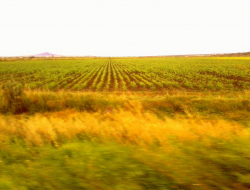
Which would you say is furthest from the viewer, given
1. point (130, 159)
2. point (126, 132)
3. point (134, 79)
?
point (134, 79)

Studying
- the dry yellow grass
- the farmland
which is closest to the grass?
the dry yellow grass

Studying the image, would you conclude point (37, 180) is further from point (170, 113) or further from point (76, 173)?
point (170, 113)

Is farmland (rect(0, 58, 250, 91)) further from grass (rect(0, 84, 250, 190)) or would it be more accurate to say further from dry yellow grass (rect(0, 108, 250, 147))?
grass (rect(0, 84, 250, 190))

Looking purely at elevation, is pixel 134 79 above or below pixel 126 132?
above

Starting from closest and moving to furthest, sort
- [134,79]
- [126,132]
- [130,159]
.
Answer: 1. [130,159]
2. [126,132]
3. [134,79]

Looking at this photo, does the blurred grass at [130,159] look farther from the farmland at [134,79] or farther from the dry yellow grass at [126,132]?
the farmland at [134,79]

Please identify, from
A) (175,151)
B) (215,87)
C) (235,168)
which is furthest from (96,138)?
(215,87)

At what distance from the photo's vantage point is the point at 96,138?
13.3ft

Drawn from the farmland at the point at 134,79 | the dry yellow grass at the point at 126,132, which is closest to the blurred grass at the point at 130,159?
the dry yellow grass at the point at 126,132

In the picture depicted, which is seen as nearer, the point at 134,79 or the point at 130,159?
the point at 130,159

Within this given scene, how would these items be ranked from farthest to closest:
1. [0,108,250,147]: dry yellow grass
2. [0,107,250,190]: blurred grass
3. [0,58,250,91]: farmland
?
[0,58,250,91]: farmland → [0,108,250,147]: dry yellow grass → [0,107,250,190]: blurred grass

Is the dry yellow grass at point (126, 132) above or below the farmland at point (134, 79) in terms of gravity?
below

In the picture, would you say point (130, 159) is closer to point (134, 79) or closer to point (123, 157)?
point (123, 157)

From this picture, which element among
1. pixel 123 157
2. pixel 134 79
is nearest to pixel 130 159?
pixel 123 157
